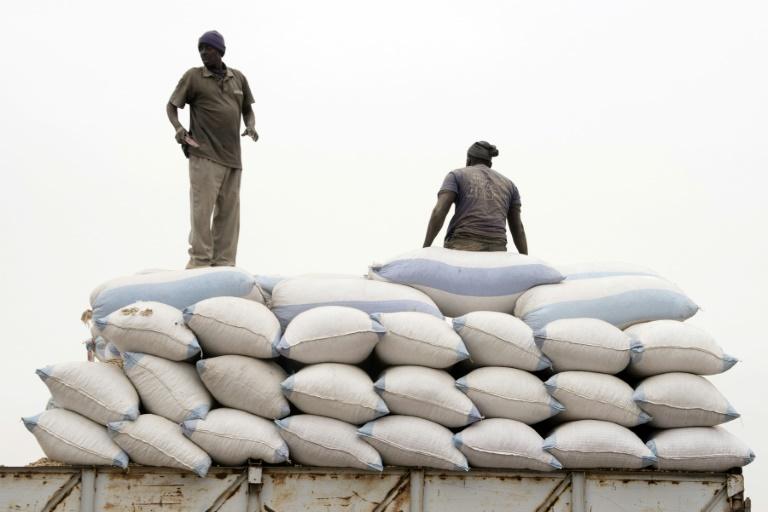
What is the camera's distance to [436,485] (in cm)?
450

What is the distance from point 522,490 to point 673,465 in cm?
77

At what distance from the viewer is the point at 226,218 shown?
6.39 meters

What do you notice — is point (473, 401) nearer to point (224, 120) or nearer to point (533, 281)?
point (533, 281)

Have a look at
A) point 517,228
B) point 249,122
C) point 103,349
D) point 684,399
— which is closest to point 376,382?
point 684,399

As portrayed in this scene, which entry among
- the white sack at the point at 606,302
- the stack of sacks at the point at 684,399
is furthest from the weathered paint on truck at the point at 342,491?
the white sack at the point at 606,302

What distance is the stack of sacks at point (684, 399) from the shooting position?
4.81 metres

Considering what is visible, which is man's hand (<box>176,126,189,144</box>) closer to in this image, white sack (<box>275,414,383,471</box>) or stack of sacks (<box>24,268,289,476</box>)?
stack of sacks (<box>24,268,289,476</box>)

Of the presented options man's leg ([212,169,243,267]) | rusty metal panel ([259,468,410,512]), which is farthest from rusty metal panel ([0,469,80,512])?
man's leg ([212,169,243,267])

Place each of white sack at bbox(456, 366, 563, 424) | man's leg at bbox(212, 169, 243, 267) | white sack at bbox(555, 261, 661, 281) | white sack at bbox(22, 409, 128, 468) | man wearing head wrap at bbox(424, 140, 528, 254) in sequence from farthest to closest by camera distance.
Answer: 1. man's leg at bbox(212, 169, 243, 267)
2. man wearing head wrap at bbox(424, 140, 528, 254)
3. white sack at bbox(555, 261, 661, 281)
4. white sack at bbox(456, 366, 563, 424)
5. white sack at bbox(22, 409, 128, 468)

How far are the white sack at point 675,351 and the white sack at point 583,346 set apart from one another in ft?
0.27

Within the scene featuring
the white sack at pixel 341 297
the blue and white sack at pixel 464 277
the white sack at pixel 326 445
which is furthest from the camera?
the blue and white sack at pixel 464 277

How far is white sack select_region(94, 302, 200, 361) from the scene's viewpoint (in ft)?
15.0

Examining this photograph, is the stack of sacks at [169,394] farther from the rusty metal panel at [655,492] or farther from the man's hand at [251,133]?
the man's hand at [251,133]

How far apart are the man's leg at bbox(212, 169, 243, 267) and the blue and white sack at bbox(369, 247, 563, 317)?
1443 mm
